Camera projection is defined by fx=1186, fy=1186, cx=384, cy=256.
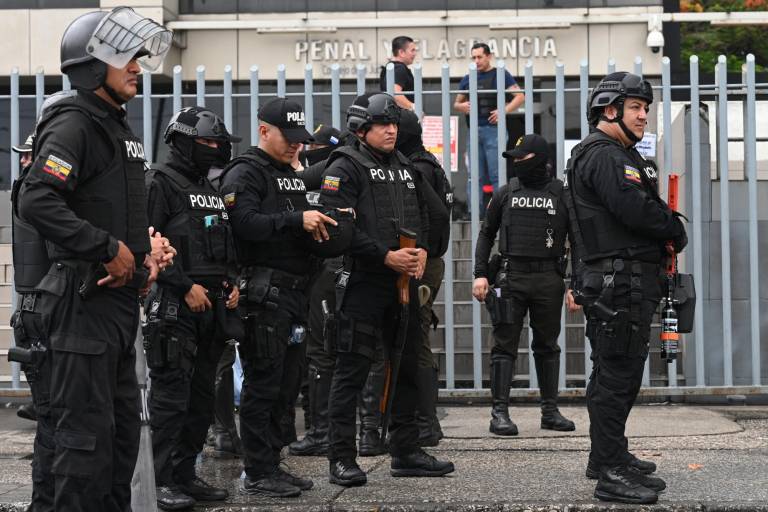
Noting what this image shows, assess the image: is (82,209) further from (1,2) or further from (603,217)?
(1,2)

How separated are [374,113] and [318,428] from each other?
88.2 inches

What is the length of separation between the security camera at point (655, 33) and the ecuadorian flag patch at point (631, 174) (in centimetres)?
988

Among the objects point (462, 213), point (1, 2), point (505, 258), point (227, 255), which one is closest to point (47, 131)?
point (227, 255)

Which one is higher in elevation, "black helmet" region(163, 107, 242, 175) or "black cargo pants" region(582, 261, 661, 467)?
"black helmet" region(163, 107, 242, 175)

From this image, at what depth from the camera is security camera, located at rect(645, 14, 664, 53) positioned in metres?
15.4

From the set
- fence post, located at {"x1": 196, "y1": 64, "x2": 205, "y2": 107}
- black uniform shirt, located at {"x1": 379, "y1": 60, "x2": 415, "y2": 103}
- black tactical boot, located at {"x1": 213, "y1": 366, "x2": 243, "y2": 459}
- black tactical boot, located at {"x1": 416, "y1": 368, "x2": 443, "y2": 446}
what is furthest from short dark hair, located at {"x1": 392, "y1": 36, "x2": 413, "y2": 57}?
black tactical boot, located at {"x1": 213, "y1": 366, "x2": 243, "y2": 459}

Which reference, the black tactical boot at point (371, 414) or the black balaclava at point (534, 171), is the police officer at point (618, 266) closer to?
the black tactical boot at point (371, 414)

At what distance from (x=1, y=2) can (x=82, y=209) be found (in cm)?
1233

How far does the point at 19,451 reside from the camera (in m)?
7.90

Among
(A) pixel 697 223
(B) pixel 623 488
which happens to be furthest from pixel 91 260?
(A) pixel 697 223

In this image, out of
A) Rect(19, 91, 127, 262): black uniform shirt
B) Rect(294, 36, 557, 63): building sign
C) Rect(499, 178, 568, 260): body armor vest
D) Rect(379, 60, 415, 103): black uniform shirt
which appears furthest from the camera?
Rect(294, 36, 557, 63): building sign

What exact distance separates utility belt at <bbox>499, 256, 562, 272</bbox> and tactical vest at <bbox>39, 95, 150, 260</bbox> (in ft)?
13.1

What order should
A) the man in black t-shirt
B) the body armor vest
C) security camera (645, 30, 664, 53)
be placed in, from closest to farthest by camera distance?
the body armor vest → the man in black t-shirt → security camera (645, 30, 664, 53)

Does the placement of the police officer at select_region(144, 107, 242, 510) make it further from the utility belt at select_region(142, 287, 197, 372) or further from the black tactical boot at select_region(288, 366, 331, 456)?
the black tactical boot at select_region(288, 366, 331, 456)
